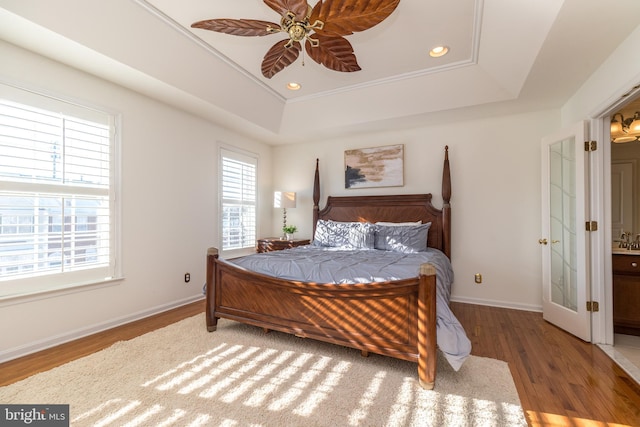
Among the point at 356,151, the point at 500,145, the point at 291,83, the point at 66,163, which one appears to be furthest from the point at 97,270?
the point at 500,145

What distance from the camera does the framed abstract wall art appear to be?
431 cm

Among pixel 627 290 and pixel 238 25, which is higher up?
pixel 238 25

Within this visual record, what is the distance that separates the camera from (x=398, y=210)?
13.8 feet

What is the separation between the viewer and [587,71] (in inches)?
103

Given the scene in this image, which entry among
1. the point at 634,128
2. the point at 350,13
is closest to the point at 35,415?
the point at 350,13

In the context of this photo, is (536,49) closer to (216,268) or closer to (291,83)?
(291,83)

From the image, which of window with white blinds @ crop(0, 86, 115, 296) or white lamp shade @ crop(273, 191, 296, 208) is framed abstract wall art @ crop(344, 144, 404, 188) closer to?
white lamp shade @ crop(273, 191, 296, 208)

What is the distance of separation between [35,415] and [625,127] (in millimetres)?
5501

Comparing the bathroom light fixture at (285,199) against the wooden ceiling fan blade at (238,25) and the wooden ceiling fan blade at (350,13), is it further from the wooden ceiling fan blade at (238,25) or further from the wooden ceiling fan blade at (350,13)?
the wooden ceiling fan blade at (350,13)

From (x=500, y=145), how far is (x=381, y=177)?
1.58 m

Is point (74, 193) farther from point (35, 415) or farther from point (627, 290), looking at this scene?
point (627, 290)

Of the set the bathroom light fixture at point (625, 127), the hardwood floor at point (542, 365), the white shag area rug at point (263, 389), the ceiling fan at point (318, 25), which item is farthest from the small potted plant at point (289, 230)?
the bathroom light fixture at point (625, 127)

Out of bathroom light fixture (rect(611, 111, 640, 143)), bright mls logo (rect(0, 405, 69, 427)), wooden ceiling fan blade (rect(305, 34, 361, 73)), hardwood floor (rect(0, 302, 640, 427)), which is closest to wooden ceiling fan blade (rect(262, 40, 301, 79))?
wooden ceiling fan blade (rect(305, 34, 361, 73))

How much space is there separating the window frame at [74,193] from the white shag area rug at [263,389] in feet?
2.49
